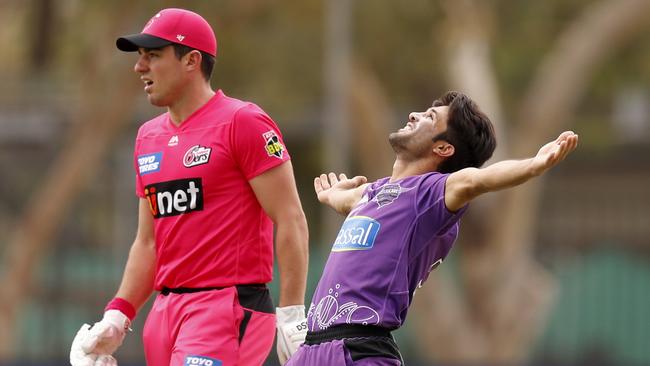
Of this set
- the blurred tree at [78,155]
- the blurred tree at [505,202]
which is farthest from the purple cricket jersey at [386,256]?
the blurred tree at [78,155]

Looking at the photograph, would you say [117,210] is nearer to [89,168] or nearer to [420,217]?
[89,168]

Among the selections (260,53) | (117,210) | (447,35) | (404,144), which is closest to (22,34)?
(117,210)

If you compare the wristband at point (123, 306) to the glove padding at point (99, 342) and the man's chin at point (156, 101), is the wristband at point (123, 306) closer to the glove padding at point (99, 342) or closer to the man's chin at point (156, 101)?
the glove padding at point (99, 342)

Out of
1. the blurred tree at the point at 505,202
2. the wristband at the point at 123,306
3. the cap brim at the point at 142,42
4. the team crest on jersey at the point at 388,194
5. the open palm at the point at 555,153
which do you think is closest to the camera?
the open palm at the point at 555,153

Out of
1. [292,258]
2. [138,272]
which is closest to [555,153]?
[292,258]

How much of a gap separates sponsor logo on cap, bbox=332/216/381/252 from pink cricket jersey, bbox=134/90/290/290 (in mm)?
571

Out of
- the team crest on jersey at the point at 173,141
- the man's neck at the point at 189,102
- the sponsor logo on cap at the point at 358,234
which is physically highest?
the man's neck at the point at 189,102

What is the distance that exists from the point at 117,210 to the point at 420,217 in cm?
2462

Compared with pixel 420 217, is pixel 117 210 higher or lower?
lower

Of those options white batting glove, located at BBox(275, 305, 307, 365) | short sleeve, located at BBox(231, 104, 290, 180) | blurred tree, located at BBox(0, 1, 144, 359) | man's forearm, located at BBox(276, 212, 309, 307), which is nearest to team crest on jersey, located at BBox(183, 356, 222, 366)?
white batting glove, located at BBox(275, 305, 307, 365)

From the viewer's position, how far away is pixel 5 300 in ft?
79.7

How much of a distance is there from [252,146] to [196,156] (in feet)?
0.89

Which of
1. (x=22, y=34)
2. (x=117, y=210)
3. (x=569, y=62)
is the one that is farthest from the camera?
(x=117, y=210)

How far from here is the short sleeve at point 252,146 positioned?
6711mm
